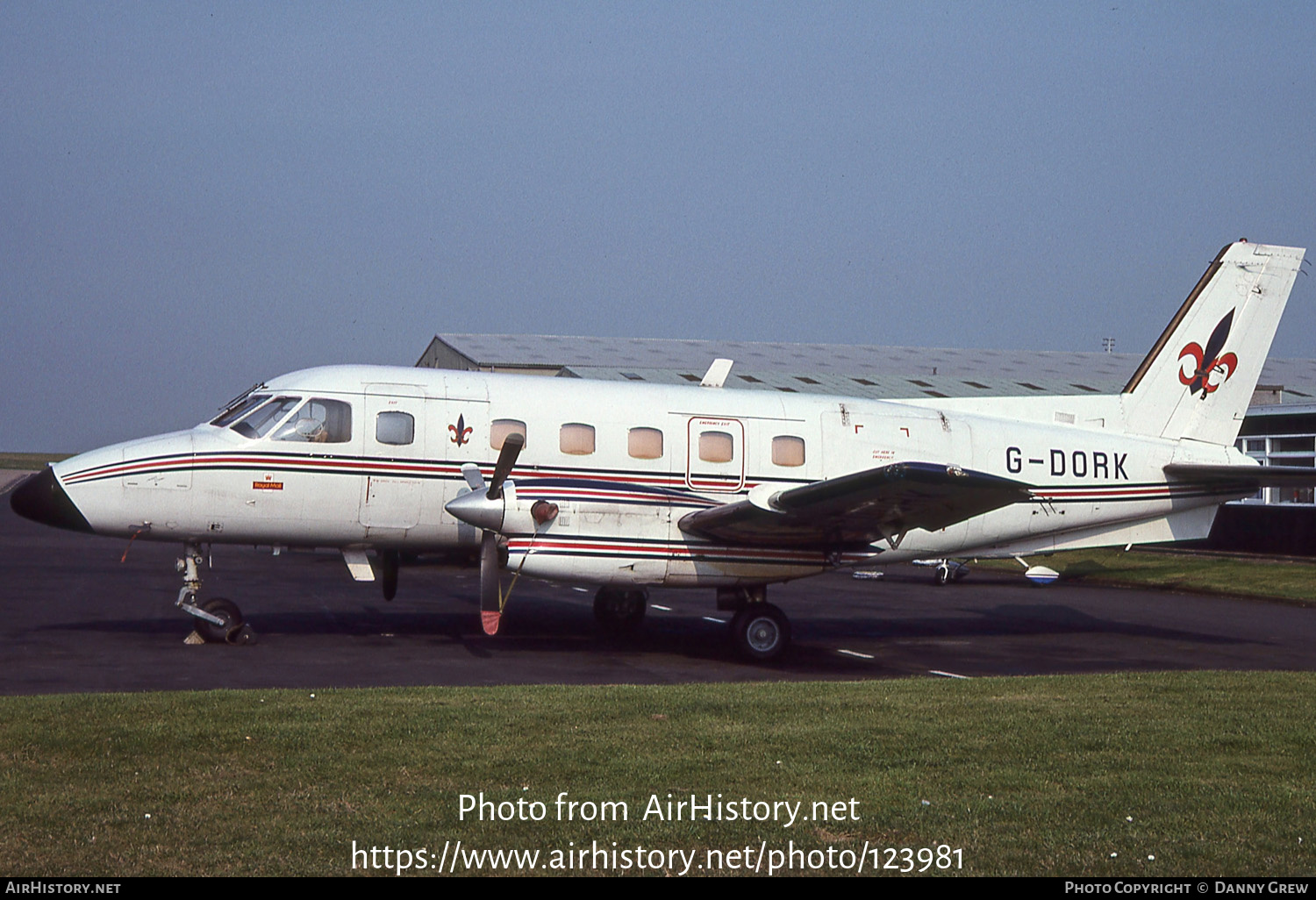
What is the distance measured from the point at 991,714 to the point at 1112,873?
158 inches

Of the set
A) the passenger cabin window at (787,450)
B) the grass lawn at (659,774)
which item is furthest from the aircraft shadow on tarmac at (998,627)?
the grass lawn at (659,774)

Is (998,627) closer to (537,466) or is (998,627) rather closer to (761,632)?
(761,632)

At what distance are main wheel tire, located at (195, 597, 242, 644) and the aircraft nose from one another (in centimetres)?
167

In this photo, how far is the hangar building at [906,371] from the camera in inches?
1201

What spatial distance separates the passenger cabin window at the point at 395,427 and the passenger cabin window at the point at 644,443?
2677 mm

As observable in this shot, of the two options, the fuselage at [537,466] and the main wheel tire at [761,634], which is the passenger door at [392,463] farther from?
the main wheel tire at [761,634]

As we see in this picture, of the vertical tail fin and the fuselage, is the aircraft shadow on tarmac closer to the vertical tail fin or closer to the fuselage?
the fuselage

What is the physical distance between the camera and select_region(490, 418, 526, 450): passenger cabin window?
1465cm

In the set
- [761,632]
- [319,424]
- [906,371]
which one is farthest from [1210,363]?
[906,371]

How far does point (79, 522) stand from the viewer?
13.9m

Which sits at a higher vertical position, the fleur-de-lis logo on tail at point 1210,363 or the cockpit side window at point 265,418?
the fleur-de-lis logo on tail at point 1210,363

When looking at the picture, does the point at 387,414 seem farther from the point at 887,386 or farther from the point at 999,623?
the point at 887,386

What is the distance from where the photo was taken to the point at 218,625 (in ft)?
46.7

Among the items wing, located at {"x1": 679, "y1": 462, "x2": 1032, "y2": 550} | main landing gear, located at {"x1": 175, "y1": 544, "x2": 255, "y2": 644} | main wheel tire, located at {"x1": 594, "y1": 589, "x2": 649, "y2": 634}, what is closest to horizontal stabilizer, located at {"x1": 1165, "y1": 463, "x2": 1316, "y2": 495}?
wing, located at {"x1": 679, "y1": 462, "x2": 1032, "y2": 550}
